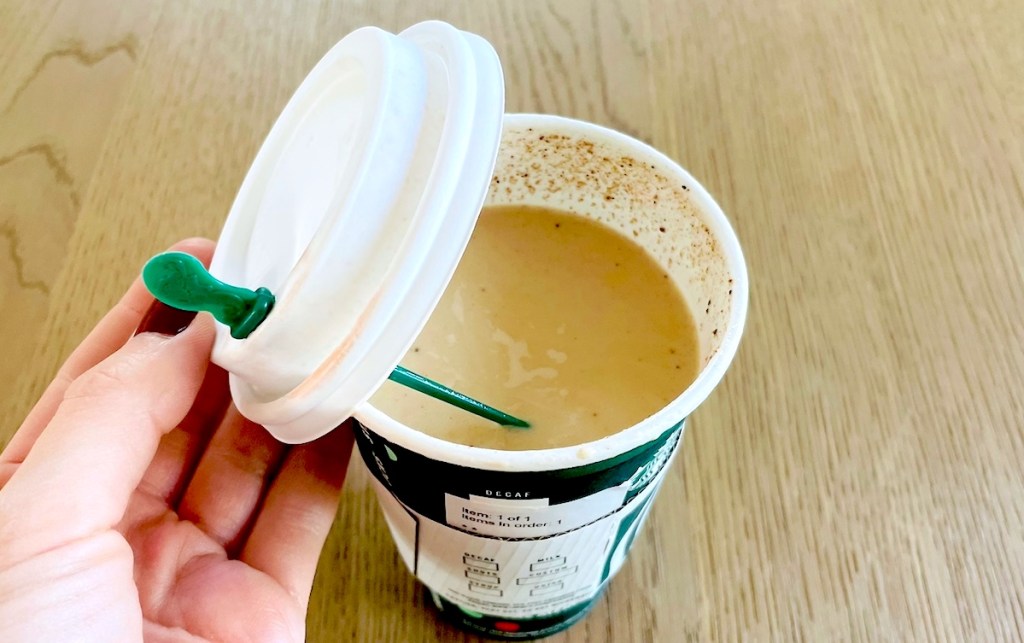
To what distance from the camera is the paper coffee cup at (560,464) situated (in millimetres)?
383

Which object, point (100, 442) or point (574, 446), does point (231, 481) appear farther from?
point (574, 446)

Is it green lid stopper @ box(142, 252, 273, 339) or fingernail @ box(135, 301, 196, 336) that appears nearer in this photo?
green lid stopper @ box(142, 252, 273, 339)

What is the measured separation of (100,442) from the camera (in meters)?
0.40

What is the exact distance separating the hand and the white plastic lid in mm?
61

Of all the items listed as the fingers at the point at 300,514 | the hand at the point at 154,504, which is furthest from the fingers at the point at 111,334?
the fingers at the point at 300,514

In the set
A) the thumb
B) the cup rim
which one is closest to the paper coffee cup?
the cup rim

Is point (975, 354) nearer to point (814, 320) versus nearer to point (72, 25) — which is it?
point (814, 320)

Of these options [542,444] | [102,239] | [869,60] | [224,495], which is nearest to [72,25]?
[102,239]

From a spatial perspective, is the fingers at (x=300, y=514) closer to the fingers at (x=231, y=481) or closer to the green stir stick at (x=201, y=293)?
the fingers at (x=231, y=481)

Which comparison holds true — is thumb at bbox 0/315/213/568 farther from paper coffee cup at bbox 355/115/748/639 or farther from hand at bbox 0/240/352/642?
paper coffee cup at bbox 355/115/748/639

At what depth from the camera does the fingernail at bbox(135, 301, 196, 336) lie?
0.47 meters

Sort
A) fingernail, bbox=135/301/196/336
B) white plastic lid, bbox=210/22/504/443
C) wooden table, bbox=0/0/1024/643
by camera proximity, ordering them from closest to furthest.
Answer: white plastic lid, bbox=210/22/504/443, fingernail, bbox=135/301/196/336, wooden table, bbox=0/0/1024/643

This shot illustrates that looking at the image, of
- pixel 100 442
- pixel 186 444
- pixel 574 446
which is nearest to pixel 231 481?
pixel 186 444

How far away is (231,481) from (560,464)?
0.92 feet
